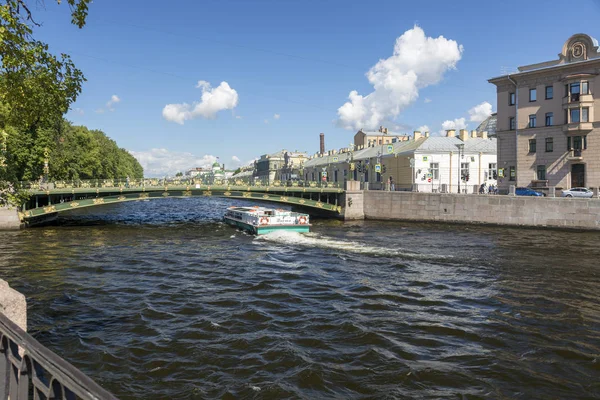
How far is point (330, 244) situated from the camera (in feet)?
101

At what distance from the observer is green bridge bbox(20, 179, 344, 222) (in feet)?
132

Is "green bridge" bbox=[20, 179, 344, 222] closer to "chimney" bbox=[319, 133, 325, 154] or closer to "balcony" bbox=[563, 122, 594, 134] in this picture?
"balcony" bbox=[563, 122, 594, 134]

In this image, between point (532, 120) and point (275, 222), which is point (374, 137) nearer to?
point (532, 120)

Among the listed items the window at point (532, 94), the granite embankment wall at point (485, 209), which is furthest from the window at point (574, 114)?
the granite embankment wall at point (485, 209)

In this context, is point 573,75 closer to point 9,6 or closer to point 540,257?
point 540,257

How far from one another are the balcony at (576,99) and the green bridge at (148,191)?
2444 cm

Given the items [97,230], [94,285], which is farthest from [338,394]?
[97,230]

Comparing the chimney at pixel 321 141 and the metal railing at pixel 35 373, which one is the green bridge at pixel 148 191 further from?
the chimney at pixel 321 141

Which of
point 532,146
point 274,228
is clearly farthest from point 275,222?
point 532,146

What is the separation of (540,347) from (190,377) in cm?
939

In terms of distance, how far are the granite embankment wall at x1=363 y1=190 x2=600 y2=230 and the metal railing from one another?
41.3 metres

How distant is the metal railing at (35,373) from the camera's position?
2.86m

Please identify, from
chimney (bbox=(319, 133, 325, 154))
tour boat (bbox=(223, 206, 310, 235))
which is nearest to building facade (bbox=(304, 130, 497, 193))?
tour boat (bbox=(223, 206, 310, 235))

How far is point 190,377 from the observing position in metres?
10.2
